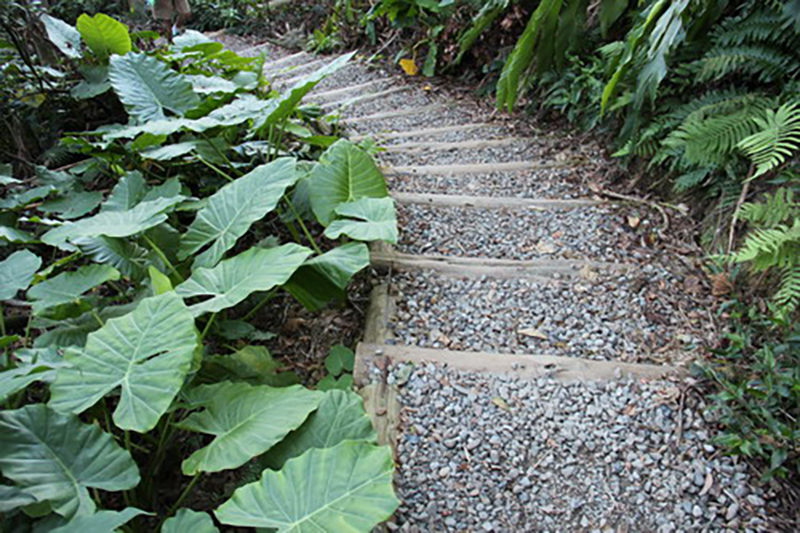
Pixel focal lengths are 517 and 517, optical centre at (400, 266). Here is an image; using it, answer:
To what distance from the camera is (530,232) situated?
2.08m

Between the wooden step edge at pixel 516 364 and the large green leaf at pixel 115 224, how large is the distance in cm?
66

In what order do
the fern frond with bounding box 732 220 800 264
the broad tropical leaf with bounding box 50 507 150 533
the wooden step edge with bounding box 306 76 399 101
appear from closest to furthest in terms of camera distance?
the broad tropical leaf with bounding box 50 507 150 533 → the fern frond with bounding box 732 220 800 264 → the wooden step edge with bounding box 306 76 399 101

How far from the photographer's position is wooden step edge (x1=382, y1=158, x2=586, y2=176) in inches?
99.1

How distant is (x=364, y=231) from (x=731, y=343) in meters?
1.08

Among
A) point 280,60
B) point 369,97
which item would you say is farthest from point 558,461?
point 280,60

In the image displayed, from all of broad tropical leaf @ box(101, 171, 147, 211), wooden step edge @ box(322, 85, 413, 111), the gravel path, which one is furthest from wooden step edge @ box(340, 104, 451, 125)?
the gravel path

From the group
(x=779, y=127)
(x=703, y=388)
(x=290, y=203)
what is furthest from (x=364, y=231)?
(x=779, y=127)

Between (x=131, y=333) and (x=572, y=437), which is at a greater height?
(x=131, y=333)

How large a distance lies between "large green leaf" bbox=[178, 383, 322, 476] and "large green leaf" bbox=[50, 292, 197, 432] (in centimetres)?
16

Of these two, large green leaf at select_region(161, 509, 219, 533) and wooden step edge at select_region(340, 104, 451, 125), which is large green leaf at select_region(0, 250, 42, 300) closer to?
large green leaf at select_region(161, 509, 219, 533)

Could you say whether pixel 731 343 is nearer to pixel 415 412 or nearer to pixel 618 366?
pixel 618 366

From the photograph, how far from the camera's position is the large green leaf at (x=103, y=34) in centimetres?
212

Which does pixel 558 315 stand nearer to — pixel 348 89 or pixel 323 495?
pixel 323 495

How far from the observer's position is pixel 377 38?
4.76m
